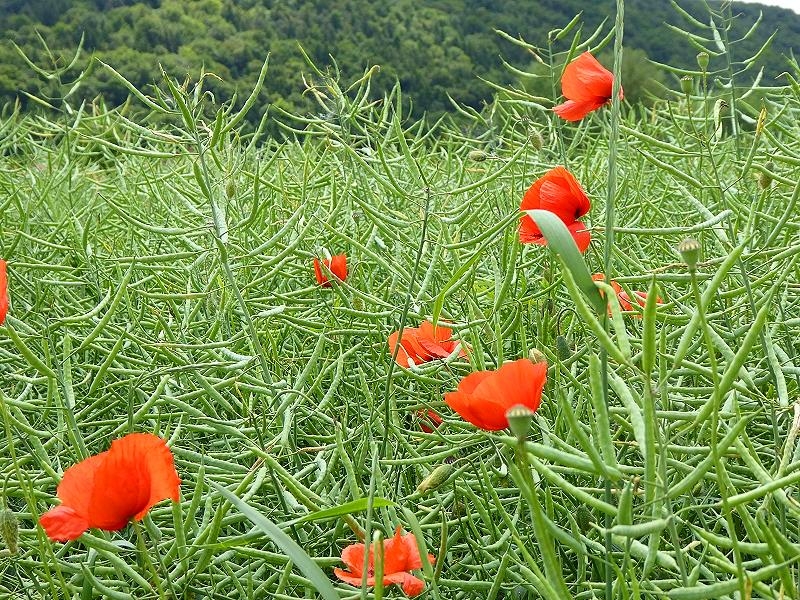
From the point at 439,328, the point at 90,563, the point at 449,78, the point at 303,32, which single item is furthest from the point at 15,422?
the point at 303,32

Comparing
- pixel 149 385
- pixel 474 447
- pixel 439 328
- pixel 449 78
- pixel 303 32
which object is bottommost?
pixel 303 32

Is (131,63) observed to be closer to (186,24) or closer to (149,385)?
(186,24)

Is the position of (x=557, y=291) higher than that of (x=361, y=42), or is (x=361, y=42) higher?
(x=557, y=291)

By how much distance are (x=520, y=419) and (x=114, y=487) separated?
353 millimetres

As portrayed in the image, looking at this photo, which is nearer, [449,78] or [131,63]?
[131,63]

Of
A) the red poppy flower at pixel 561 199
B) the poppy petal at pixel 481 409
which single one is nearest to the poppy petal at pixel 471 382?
the poppy petal at pixel 481 409

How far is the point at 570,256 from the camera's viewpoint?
56 centimetres

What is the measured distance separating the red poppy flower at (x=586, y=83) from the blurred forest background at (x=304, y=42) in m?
4.81

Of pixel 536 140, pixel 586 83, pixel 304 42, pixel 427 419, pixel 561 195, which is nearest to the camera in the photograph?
pixel 561 195

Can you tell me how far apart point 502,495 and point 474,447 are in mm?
132

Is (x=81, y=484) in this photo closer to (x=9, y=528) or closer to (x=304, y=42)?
(x=9, y=528)

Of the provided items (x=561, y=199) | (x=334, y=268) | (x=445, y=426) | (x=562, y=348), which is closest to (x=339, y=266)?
(x=334, y=268)

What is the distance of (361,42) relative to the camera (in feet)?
38.4

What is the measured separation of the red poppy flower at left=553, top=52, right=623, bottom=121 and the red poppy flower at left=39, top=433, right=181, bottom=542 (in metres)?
0.83
